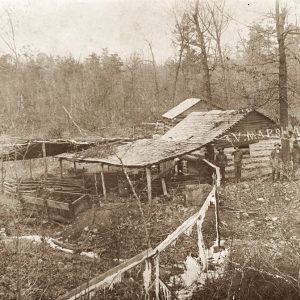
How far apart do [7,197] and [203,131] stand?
37.0ft

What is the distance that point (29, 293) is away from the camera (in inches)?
368

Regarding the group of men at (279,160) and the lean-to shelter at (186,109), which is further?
the lean-to shelter at (186,109)

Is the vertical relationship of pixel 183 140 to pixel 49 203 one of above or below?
above

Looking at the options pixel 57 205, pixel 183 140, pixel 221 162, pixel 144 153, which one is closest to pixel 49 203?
pixel 57 205

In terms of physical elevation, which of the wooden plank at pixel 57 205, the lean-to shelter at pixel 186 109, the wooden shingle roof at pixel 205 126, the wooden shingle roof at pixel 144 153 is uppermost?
the lean-to shelter at pixel 186 109

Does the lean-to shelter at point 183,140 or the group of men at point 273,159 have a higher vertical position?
the lean-to shelter at point 183,140

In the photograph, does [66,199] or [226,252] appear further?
[66,199]

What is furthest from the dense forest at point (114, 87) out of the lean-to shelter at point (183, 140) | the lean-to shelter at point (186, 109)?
the lean-to shelter at point (183, 140)

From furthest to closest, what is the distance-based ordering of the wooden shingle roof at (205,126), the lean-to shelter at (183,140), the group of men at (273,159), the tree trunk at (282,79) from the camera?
the wooden shingle roof at (205,126) → the tree trunk at (282,79) → the lean-to shelter at (183,140) → the group of men at (273,159)

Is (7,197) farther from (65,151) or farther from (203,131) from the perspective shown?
(203,131)

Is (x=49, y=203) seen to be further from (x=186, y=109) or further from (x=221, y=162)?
(x=186, y=109)

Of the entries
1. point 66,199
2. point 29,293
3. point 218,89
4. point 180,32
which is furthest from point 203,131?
point 218,89

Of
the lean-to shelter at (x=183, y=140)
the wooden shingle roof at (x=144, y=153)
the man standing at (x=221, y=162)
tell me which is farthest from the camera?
the man standing at (x=221, y=162)

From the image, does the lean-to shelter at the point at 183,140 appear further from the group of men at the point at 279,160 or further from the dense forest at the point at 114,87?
the dense forest at the point at 114,87
